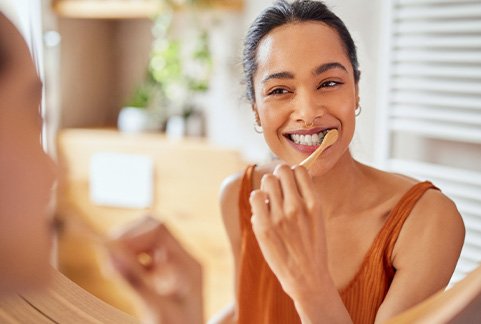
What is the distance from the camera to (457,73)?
1.45 ft

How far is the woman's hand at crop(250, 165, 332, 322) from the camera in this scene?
0.19m

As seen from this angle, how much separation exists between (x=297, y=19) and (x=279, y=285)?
10cm

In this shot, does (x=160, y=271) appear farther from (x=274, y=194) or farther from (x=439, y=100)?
(x=439, y=100)

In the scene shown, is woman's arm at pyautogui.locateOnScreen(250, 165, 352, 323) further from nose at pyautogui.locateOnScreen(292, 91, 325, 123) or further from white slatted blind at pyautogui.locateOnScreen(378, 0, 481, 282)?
white slatted blind at pyautogui.locateOnScreen(378, 0, 481, 282)

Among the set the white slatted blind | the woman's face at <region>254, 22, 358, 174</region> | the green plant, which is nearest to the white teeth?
the woman's face at <region>254, 22, 358, 174</region>

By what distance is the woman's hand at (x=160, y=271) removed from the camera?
163 millimetres

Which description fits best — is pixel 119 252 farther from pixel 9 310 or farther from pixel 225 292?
pixel 225 292

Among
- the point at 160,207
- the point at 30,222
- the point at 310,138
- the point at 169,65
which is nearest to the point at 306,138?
the point at 310,138

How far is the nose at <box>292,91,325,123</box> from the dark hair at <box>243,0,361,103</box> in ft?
0.09

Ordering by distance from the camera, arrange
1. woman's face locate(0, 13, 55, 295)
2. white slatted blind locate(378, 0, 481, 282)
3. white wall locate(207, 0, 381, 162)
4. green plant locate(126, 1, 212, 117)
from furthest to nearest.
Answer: green plant locate(126, 1, 212, 117)
white slatted blind locate(378, 0, 481, 282)
white wall locate(207, 0, 381, 162)
woman's face locate(0, 13, 55, 295)

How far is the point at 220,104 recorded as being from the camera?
0.51 m

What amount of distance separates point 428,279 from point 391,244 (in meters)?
0.02

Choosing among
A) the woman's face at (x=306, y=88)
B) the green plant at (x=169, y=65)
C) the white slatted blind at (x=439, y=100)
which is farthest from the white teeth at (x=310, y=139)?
the green plant at (x=169, y=65)

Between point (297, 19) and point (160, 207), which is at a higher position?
point (297, 19)
